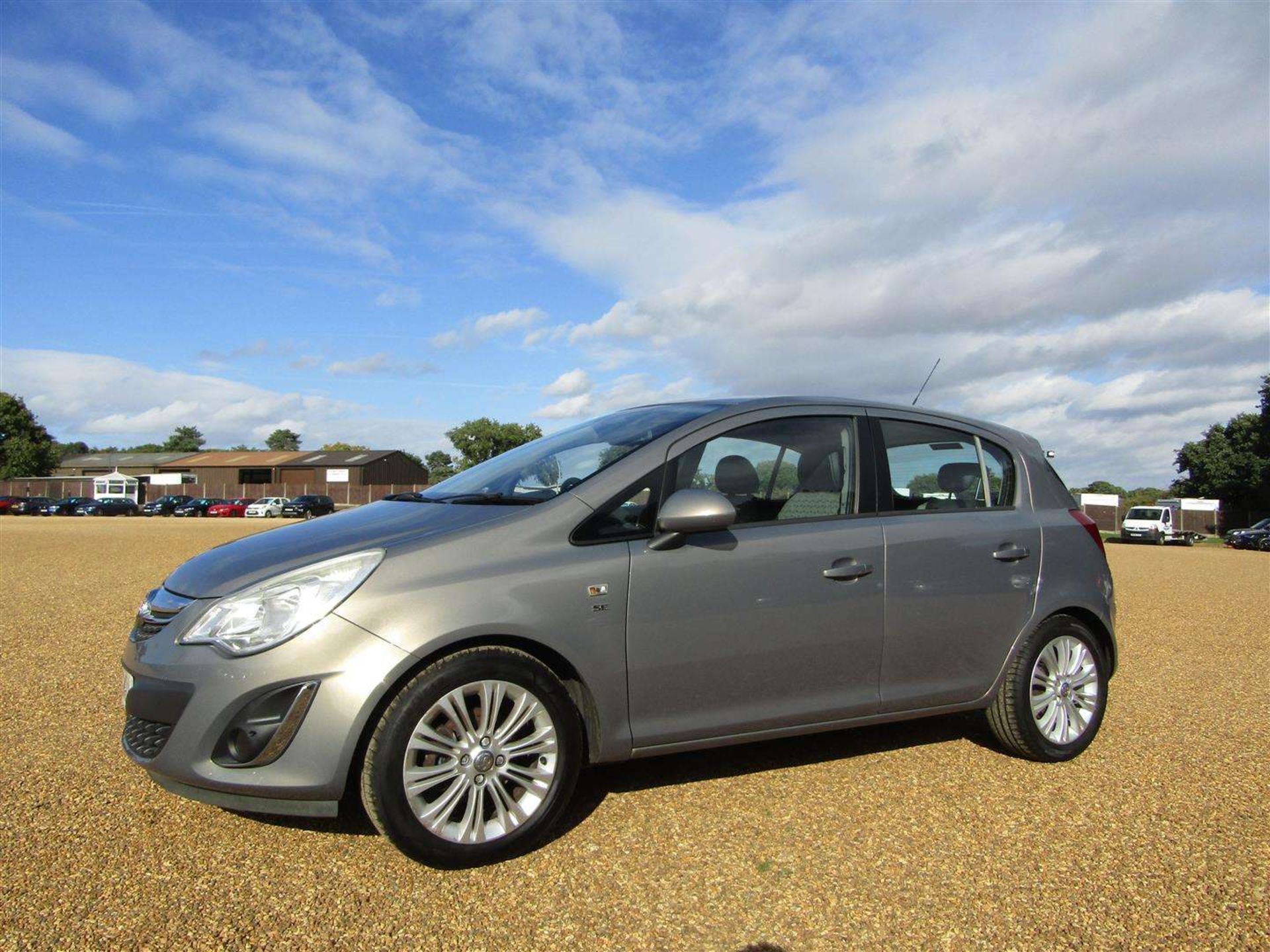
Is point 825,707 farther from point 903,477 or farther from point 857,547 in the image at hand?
point 903,477

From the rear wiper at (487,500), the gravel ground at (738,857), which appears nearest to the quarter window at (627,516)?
the rear wiper at (487,500)

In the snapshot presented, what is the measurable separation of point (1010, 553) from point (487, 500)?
2439mm

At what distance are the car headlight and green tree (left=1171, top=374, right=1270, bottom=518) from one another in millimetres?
62839

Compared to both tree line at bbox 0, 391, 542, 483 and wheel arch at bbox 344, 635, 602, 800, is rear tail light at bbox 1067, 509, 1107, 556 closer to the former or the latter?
wheel arch at bbox 344, 635, 602, 800

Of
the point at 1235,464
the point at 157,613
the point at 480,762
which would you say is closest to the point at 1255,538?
the point at 1235,464

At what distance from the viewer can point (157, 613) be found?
10.7ft

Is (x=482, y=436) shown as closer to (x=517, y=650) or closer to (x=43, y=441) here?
(x=43, y=441)

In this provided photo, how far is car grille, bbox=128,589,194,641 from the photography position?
3.21 meters

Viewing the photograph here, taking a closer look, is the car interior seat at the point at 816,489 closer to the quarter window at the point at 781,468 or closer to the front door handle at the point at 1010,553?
the quarter window at the point at 781,468

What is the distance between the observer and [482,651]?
3092mm

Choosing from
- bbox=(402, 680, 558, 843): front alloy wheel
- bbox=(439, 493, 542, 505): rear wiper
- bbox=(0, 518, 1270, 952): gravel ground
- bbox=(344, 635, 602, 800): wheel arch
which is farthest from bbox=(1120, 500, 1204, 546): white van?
bbox=(402, 680, 558, 843): front alloy wheel

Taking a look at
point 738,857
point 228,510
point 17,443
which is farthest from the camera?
point 17,443

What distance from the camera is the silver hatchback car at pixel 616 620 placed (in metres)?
2.96

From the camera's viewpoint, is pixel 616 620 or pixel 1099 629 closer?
pixel 616 620
